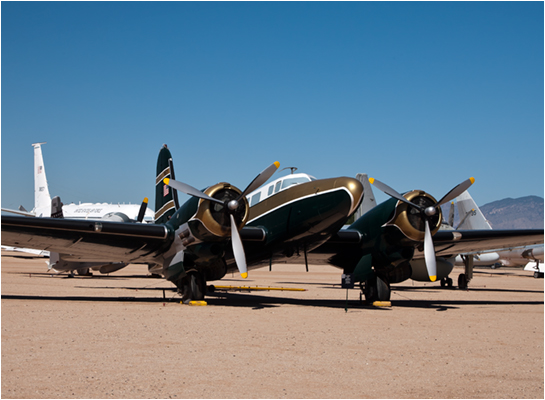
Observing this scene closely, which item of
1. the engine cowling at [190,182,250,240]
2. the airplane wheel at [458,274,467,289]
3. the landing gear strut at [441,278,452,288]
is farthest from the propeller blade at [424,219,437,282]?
the landing gear strut at [441,278,452,288]

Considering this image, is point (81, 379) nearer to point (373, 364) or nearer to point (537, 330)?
point (373, 364)

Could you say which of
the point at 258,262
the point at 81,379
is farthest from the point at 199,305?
the point at 81,379

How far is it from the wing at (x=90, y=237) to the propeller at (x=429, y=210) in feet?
23.7

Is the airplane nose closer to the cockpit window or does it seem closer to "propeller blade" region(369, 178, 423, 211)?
the cockpit window

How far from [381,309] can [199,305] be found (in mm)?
5982

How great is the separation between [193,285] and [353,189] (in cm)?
624

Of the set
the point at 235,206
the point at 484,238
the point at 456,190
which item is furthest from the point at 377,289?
the point at 235,206

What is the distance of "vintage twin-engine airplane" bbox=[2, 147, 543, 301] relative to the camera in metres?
16.0

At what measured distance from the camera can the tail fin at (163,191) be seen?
2158 centimetres

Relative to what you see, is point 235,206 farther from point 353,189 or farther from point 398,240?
point 398,240

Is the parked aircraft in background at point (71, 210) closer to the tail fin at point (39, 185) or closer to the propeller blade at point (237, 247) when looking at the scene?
the tail fin at point (39, 185)

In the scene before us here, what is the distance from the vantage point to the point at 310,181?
1684 centimetres

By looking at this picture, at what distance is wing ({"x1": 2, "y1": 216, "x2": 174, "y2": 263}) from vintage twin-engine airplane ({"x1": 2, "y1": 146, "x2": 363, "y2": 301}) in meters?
0.03

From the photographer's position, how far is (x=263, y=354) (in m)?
9.05
